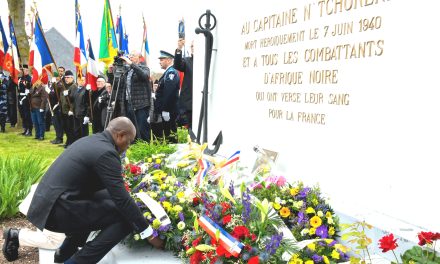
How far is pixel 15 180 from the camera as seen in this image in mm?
5363

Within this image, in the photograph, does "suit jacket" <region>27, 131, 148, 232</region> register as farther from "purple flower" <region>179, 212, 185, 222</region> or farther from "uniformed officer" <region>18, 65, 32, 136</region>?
"uniformed officer" <region>18, 65, 32, 136</region>

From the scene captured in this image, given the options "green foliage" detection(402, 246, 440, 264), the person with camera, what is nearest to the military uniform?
the person with camera

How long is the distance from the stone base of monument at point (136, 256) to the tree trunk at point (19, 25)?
1468cm

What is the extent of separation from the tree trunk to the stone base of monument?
14.7 meters

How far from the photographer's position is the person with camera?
26.7ft

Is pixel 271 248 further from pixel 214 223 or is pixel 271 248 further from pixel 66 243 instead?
pixel 66 243

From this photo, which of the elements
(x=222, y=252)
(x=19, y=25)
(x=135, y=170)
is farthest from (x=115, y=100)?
(x=19, y=25)

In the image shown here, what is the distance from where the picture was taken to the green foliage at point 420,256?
231 cm

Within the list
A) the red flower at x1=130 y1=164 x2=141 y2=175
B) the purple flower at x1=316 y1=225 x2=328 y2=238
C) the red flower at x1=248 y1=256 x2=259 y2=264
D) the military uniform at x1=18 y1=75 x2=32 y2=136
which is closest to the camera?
the red flower at x1=248 y1=256 x2=259 y2=264

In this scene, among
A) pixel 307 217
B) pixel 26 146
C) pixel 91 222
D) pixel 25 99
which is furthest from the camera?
pixel 25 99

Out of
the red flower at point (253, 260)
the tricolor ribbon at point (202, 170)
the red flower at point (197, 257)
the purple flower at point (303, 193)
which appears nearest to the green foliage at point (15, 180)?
the tricolor ribbon at point (202, 170)

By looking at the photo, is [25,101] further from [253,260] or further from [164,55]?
[253,260]

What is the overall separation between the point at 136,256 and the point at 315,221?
A: 126cm

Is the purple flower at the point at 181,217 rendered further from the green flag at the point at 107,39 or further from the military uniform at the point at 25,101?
the military uniform at the point at 25,101
